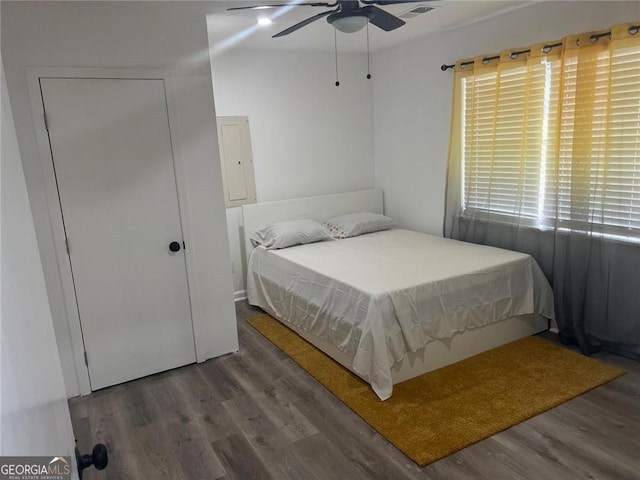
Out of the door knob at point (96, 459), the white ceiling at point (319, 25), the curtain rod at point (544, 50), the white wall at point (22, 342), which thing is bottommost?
the door knob at point (96, 459)

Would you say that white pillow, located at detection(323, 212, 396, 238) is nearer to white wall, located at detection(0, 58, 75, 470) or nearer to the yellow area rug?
the yellow area rug

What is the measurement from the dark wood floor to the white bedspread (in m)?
0.45

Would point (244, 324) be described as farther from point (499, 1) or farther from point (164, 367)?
point (499, 1)

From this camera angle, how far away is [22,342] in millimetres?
594

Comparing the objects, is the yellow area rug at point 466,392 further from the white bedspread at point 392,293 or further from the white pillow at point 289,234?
the white pillow at point 289,234

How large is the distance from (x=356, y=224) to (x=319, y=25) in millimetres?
1957

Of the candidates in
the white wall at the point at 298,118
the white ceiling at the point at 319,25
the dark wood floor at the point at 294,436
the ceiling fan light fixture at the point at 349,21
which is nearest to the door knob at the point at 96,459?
the dark wood floor at the point at 294,436

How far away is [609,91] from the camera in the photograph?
9.82 feet

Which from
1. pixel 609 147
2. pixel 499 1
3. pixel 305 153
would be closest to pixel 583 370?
pixel 609 147

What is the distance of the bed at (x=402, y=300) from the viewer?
289 centimetres

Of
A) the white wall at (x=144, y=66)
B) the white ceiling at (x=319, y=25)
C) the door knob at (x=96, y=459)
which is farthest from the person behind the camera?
the white ceiling at (x=319, y=25)

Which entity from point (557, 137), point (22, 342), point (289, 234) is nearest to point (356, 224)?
point (289, 234)

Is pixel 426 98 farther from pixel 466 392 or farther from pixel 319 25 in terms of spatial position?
pixel 466 392

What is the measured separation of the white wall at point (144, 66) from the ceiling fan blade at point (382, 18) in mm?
1143
